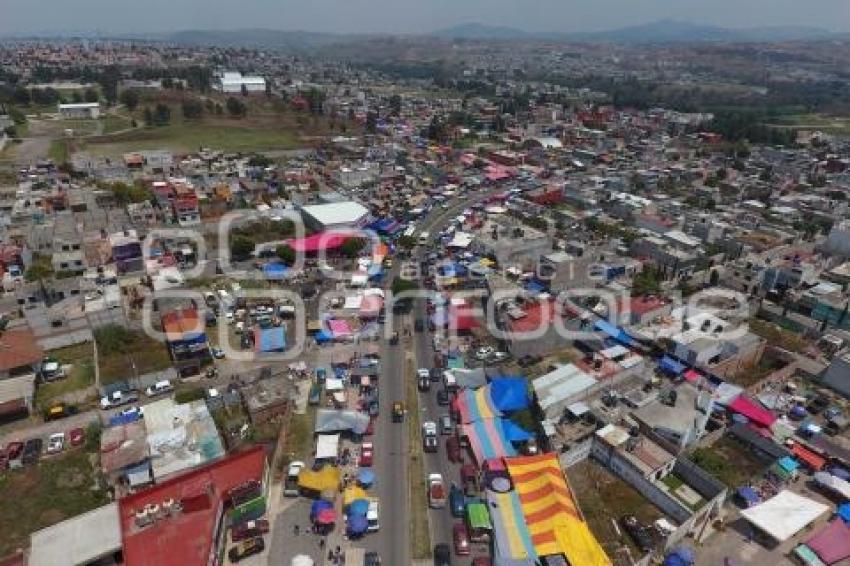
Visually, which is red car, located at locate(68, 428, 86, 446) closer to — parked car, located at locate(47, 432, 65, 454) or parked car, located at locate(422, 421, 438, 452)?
parked car, located at locate(47, 432, 65, 454)

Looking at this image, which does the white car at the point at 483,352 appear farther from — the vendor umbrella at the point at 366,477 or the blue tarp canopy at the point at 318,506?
the blue tarp canopy at the point at 318,506

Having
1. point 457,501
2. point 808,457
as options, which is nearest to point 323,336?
point 457,501

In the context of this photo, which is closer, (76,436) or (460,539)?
(460,539)

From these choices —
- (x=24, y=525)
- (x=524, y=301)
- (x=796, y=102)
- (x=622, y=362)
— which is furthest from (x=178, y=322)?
(x=796, y=102)

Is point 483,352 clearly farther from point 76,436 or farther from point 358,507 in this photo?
point 76,436

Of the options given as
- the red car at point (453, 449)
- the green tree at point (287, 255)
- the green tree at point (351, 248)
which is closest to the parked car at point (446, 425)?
the red car at point (453, 449)

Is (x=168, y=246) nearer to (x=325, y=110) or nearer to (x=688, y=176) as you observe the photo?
(x=688, y=176)
